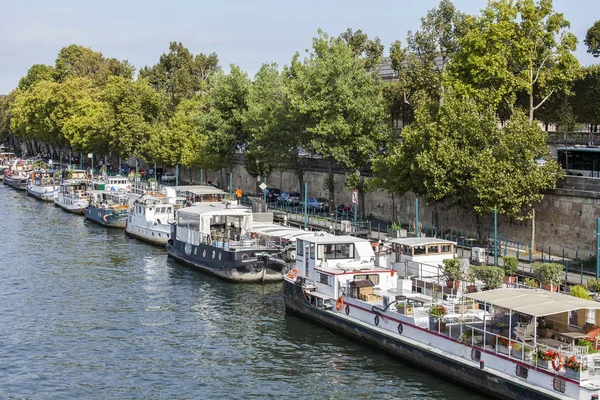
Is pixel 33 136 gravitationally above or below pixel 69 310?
above

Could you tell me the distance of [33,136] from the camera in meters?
173

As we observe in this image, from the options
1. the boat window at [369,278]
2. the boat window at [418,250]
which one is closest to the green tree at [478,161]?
the boat window at [418,250]

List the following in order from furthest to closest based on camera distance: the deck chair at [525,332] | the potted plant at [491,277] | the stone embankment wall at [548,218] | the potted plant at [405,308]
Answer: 1. the stone embankment wall at [548,218]
2. the potted plant at [491,277]
3. the potted plant at [405,308]
4. the deck chair at [525,332]

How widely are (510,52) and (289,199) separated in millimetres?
30513

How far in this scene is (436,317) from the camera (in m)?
34.2

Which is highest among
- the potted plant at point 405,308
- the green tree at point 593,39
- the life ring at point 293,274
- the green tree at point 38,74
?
the green tree at point 38,74

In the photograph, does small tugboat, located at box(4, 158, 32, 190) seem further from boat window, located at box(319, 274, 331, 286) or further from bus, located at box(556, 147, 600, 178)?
boat window, located at box(319, 274, 331, 286)

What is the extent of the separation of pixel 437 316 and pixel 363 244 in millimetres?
11008

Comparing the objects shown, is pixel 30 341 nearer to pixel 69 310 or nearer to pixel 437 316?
pixel 69 310

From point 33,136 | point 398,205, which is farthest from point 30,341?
point 33,136

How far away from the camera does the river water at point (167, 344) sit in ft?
109

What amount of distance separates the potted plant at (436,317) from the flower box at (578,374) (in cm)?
714

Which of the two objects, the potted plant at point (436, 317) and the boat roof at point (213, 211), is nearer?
the potted plant at point (436, 317)

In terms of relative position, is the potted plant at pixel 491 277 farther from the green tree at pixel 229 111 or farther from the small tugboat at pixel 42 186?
the small tugboat at pixel 42 186
